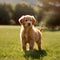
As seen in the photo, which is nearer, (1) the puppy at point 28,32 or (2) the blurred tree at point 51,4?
(1) the puppy at point 28,32

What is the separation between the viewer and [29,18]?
9.98m

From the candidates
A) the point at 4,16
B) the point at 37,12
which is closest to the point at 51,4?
the point at 37,12

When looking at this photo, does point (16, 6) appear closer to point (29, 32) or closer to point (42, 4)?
point (42, 4)

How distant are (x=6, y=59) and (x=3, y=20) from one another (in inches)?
1782

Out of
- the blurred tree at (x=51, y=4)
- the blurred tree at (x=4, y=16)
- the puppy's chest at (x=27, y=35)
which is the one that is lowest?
the blurred tree at (x=4, y=16)

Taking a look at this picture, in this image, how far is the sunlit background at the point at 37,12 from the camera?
41.4 metres

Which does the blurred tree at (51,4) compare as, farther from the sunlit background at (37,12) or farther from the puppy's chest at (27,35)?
the puppy's chest at (27,35)

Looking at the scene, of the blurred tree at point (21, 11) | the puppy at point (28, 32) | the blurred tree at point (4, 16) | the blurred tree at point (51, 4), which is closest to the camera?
the puppy at point (28, 32)

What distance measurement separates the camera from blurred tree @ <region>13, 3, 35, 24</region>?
52.4 meters

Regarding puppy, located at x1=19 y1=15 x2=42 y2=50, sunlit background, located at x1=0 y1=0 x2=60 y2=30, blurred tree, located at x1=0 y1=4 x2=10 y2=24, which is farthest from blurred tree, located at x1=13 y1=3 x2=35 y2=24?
puppy, located at x1=19 y1=15 x2=42 y2=50

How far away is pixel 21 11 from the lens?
53.9 m

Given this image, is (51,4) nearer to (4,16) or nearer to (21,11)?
(21,11)

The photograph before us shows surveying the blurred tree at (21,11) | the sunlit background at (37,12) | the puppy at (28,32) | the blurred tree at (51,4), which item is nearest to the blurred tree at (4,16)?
the sunlit background at (37,12)

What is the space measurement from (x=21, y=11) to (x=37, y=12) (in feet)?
15.6
